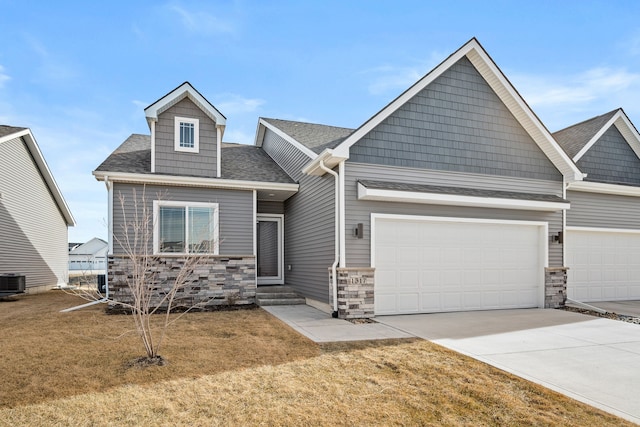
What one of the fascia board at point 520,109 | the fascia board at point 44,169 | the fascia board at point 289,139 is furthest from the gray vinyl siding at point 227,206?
the fascia board at point 44,169

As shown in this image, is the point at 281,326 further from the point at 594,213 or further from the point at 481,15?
the point at 594,213

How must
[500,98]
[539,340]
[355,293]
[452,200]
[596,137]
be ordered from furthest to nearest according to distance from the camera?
[596,137]
[500,98]
[452,200]
[355,293]
[539,340]

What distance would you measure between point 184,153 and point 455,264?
314 inches

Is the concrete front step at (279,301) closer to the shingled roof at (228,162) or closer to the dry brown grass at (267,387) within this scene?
the shingled roof at (228,162)

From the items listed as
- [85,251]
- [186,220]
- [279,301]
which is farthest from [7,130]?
[85,251]

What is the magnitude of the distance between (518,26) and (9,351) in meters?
13.2

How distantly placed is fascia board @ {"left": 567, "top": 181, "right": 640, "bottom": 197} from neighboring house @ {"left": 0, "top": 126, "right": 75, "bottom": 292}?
1929cm

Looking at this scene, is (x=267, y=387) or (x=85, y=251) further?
(x=85, y=251)

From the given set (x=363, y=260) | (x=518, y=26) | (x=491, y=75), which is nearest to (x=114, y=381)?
(x=363, y=260)

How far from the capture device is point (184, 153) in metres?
11.5

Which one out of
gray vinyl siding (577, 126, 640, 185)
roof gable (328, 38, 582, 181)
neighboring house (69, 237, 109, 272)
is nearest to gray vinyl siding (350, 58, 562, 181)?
roof gable (328, 38, 582, 181)

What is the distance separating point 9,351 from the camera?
20.5ft

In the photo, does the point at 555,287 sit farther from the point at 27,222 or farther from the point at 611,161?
the point at 27,222

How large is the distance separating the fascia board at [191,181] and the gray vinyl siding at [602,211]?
8.35 m
